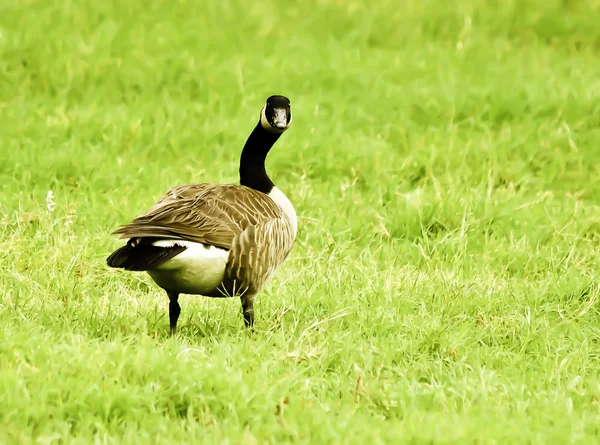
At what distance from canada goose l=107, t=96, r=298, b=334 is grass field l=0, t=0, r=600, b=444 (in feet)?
1.03

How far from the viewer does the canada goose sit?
5.20 metres

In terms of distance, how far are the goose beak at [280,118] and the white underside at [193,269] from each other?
1054mm

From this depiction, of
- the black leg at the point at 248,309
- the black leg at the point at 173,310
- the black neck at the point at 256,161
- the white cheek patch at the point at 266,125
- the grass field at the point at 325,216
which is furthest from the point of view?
the black neck at the point at 256,161

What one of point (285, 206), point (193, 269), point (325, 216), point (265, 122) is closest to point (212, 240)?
point (193, 269)

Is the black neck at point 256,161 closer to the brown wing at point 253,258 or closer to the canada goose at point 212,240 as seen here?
the canada goose at point 212,240

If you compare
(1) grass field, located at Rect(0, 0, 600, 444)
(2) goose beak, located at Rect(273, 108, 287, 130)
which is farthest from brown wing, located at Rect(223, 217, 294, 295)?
(2) goose beak, located at Rect(273, 108, 287, 130)

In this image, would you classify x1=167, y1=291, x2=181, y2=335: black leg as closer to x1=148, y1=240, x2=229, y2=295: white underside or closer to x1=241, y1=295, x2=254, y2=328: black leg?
x1=148, y1=240, x2=229, y2=295: white underside

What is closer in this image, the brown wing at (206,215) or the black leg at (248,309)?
the brown wing at (206,215)

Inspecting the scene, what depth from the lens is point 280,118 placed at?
621 centimetres

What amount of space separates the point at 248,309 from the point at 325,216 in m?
2.60

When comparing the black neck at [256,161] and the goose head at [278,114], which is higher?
the goose head at [278,114]

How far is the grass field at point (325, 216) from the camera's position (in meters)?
4.56

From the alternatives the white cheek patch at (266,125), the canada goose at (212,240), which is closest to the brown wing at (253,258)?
the canada goose at (212,240)

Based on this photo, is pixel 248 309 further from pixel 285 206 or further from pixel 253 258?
pixel 285 206
